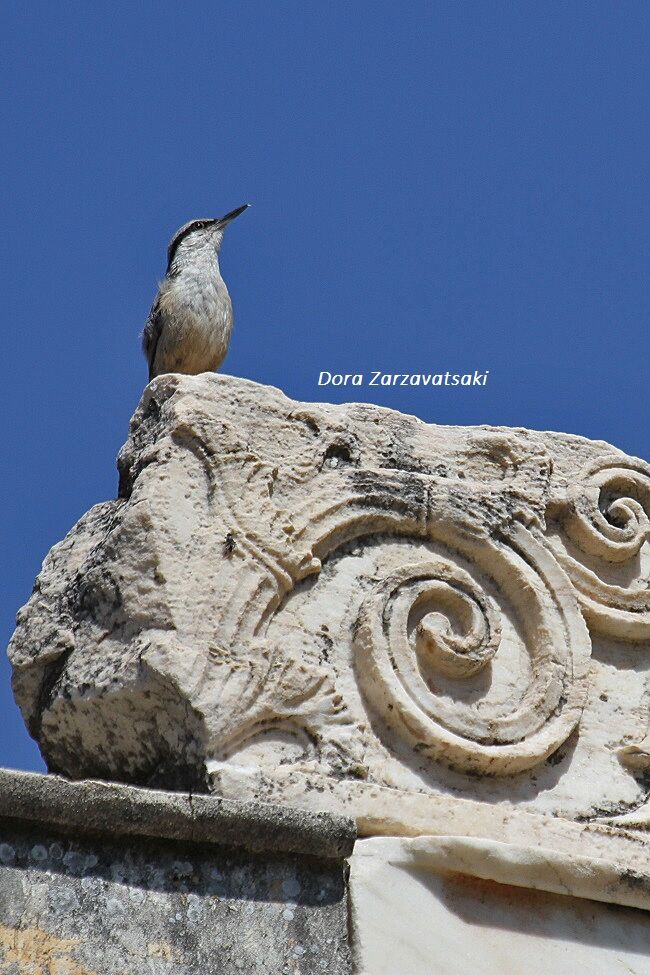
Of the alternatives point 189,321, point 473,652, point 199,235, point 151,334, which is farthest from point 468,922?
point 199,235

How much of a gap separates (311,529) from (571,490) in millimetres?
936

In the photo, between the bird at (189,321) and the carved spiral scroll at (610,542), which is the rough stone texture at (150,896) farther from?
the bird at (189,321)

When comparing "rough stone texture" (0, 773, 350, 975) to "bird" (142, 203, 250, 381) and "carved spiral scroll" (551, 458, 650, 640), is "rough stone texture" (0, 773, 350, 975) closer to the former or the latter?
"carved spiral scroll" (551, 458, 650, 640)

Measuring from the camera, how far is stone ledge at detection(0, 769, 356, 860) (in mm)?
3373

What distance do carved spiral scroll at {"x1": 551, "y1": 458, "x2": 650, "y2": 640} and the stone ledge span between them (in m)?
1.35

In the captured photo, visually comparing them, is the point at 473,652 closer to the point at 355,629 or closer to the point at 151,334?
the point at 355,629

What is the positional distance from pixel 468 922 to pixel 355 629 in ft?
2.85

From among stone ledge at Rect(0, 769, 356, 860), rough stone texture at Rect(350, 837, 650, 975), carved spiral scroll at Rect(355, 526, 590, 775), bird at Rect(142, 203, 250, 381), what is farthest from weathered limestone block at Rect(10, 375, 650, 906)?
bird at Rect(142, 203, 250, 381)

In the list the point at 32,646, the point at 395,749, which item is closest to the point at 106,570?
the point at 32,646

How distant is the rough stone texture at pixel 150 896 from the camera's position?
3.29m

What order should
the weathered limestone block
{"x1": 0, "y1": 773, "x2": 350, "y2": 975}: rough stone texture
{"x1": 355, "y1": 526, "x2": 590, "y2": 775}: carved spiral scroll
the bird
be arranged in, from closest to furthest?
{"x1": 0, "y1": 773, "x2": 350, "y2": 975}: rough stone texture < the weathered limestone block < {"x1": 355, "y1": 526, "x2": 590, "y2": 775}: carved spiral scroll < the bird

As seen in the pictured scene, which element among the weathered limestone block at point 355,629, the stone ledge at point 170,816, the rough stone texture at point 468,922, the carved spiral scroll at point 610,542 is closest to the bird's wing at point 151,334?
the weathered limestone block at point 355,629

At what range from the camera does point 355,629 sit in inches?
169

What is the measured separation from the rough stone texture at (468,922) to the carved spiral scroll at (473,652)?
37cm
